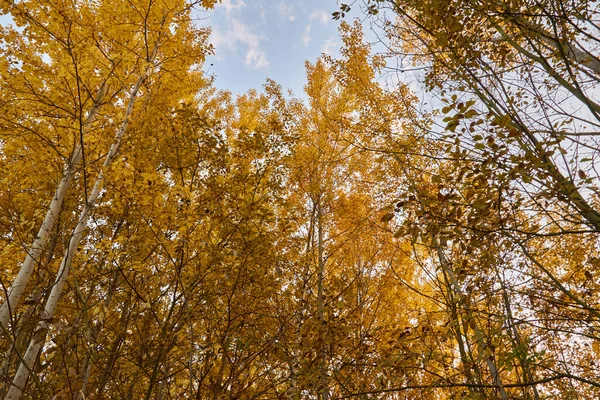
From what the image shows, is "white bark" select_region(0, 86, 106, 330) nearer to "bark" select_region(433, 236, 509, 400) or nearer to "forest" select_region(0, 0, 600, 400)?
"forest" select_region(0, 0, 600, 400)

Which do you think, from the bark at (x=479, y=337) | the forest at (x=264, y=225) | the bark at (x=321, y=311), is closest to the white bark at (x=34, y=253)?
the forest at (x=264, y=225)

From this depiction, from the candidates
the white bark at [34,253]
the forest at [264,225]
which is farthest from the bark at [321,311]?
the white bark at [34,253]

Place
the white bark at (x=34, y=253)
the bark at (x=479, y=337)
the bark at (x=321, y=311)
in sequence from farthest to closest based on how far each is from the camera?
the white bark at (x=34, y=253) → the bark at (x=321, y=311) → the bark at (x=479, y=337)

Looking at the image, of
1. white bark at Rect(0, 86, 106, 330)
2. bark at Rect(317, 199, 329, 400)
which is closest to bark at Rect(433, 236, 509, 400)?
bark at Rect(317, 199, 329, 400)

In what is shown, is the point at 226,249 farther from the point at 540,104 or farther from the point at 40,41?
the point at 40,41

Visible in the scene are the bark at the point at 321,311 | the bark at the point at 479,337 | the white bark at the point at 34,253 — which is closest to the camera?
the bark at the point at 479,337

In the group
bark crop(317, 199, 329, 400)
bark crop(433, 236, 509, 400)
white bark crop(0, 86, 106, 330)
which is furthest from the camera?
white bark crop(0, 86, 106, 330)

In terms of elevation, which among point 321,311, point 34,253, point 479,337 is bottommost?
point 479,337

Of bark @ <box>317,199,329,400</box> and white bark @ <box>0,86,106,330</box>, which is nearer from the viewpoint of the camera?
bark @ <box>317,199,329,400</box>

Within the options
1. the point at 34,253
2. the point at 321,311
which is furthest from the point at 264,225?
the point at 34,253

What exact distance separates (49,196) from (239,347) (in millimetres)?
5232

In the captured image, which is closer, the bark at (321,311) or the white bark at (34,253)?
the bark at (321,311)

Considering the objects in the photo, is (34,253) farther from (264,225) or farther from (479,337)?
(479,337)

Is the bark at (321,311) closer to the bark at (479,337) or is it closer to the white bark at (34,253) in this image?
the bark at (479,337)
